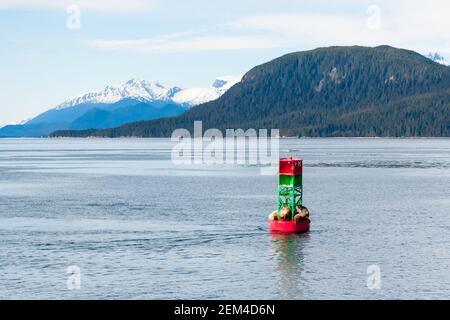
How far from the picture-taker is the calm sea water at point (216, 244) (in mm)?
48062

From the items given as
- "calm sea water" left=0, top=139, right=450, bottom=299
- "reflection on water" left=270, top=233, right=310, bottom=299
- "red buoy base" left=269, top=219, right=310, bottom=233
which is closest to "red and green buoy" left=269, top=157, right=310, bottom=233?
"red buoy base" left=269, top=219, right=310, bottom=233

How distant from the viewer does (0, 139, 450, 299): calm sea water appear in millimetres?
48062

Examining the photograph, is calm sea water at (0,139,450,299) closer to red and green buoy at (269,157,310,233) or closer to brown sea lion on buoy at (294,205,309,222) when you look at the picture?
red and green buoy at (269,157,310,233)

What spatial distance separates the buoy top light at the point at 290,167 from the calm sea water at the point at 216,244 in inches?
217

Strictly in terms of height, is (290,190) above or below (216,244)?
above

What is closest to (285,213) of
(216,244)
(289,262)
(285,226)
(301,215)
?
(285,226)

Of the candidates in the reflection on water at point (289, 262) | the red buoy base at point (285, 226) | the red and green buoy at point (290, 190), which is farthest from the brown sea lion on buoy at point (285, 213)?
the reflection on water at point (289, 262)

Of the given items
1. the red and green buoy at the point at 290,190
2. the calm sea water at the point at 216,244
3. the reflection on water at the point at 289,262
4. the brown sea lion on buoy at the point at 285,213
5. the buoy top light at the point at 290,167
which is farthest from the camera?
the brown sea lion on buoy at the point at 285,213

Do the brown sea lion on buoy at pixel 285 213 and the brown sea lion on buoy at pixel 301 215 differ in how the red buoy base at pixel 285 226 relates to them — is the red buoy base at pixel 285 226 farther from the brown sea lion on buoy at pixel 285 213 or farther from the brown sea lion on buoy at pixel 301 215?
the brown sea lion on buoy at pixel 285 213

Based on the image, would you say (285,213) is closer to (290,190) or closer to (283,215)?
(283,215)

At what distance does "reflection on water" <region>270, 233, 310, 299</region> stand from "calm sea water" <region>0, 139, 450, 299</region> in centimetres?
7

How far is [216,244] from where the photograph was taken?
6381cm

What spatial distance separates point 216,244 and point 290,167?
10297mm

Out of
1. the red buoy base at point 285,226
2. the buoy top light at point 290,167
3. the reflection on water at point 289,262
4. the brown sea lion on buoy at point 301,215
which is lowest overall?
the reflection on water at point 289,262
